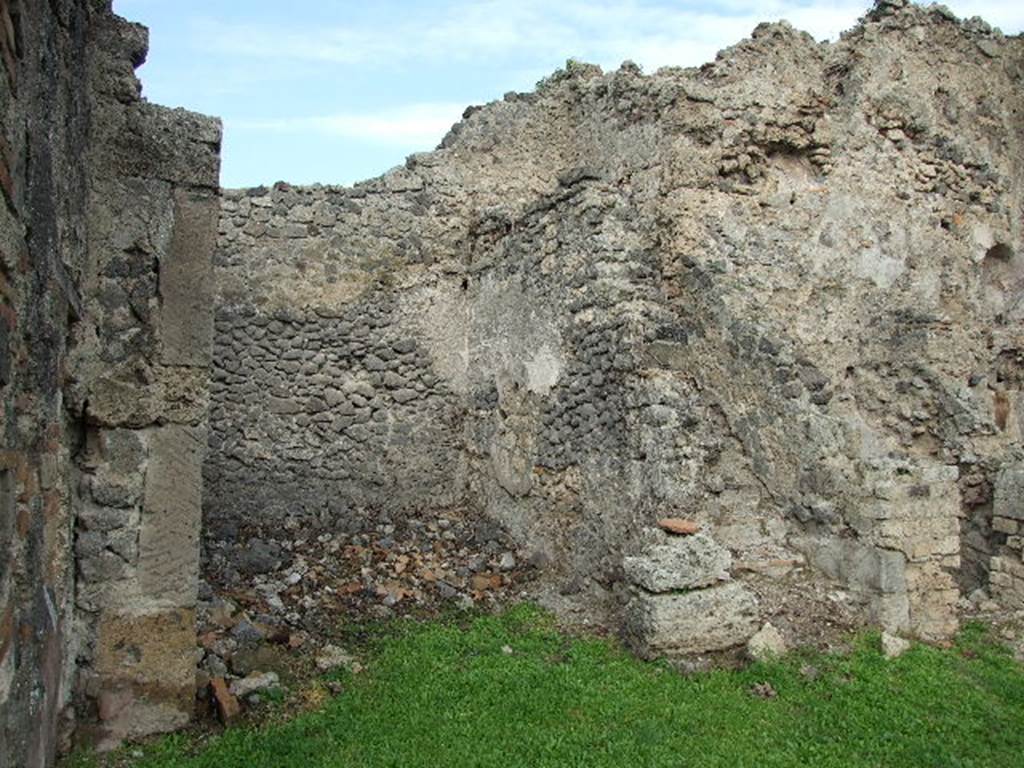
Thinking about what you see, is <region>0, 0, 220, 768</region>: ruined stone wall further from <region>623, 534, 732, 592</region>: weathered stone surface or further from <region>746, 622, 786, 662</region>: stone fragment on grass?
<region>746, 622, 786, 662</region>: stone fragment on grass

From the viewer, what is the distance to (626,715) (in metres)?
4.55

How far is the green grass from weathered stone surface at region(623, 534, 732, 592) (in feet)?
1.73

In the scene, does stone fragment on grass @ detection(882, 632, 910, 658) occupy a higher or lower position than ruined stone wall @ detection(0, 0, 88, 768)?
lower

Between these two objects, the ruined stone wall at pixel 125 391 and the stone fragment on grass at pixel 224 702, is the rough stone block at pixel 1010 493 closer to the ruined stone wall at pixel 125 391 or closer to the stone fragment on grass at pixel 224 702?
the stone fragment on grass at pixel 224 702

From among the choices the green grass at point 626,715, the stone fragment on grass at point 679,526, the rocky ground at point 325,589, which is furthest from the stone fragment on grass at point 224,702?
the stone fragment on grass at point 679,526

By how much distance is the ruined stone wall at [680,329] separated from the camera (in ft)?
20.4

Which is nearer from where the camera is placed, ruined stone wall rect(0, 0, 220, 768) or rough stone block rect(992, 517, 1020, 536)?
ruined stone wall rect(0, 0, 220, 768)

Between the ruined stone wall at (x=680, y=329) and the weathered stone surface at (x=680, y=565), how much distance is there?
7 centimetres

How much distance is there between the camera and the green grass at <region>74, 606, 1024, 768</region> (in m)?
4.09

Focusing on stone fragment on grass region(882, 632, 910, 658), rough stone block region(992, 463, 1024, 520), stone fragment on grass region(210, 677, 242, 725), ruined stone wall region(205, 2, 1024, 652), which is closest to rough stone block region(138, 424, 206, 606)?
stone fragment on grass region(210, 677, 242, 725)

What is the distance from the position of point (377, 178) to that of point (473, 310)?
5.98 feet

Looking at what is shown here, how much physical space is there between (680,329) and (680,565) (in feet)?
6.76

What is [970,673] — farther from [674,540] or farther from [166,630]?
[166,630]

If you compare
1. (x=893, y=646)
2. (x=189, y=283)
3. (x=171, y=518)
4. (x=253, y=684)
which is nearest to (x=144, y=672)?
(x=253, y=684)
